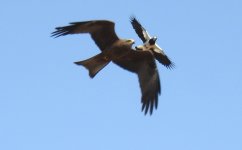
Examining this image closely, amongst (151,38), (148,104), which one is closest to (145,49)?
(151,38)

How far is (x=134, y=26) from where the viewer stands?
21.3 metres

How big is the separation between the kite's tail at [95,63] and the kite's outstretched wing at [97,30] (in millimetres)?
432

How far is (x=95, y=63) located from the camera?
1872 centimetres

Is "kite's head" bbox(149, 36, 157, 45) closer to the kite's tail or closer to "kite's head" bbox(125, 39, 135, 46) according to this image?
"kite's head" bbox(125, 39, 135, 46)

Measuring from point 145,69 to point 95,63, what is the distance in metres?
1.85

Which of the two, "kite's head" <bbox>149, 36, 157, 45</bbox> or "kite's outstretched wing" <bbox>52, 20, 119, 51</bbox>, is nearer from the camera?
"kite's outstretched wing" <bbox>52, 20, 119, 51</bbox>

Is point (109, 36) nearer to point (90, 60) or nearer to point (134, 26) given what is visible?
point (90, 60)

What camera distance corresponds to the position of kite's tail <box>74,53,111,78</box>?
1865 centimetres

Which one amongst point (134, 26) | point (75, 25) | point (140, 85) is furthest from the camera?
point (134, 26)

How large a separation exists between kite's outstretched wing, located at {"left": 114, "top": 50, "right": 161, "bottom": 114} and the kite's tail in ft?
4.16

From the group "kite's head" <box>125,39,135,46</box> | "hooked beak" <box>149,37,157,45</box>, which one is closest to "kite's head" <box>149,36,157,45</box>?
"hooked beak" <box>149,37,157,45</box>

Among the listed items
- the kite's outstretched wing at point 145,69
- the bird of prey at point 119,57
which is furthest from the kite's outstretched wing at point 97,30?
the kite's outstretched wing at point 145,69

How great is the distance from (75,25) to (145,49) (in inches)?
90.8

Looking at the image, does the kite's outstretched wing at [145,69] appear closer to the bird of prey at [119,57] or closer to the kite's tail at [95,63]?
the bird of prey at [119,57]
